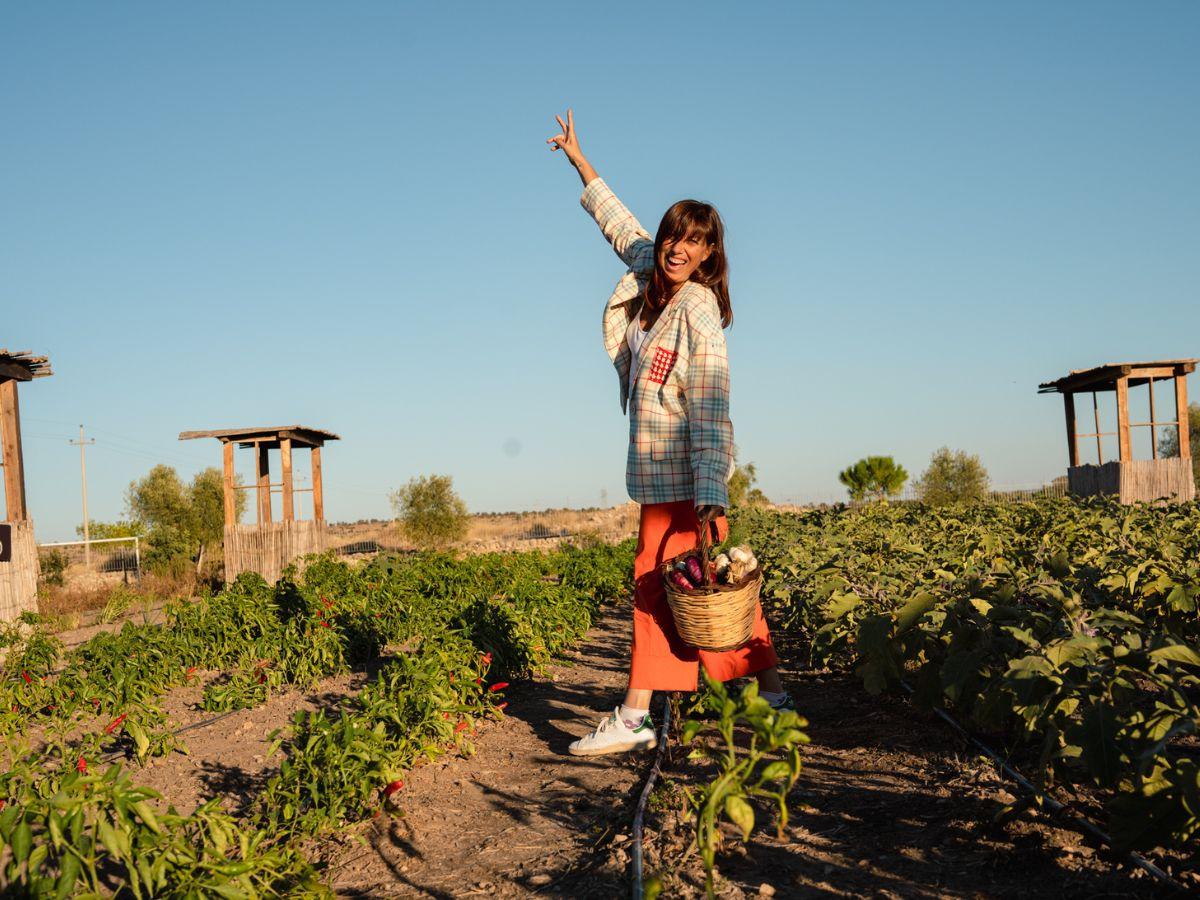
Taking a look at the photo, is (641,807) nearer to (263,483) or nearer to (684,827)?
(684,827)

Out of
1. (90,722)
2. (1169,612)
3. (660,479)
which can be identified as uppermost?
(660,479)

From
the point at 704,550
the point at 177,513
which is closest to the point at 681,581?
the point at 704,550

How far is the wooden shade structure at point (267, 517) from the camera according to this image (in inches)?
667

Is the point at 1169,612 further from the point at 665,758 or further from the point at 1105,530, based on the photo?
the point at 1105,530

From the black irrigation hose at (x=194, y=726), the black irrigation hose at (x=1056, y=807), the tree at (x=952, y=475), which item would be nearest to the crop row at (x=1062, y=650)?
the black irrigation hose at (x=1056, y=807)

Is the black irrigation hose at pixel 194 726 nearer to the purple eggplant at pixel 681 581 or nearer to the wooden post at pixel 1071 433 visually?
the purple eggplant at pixel 681 581

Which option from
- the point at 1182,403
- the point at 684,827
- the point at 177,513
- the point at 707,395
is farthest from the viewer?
the point at 177,513

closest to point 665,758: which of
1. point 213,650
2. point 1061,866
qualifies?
point 1061,866

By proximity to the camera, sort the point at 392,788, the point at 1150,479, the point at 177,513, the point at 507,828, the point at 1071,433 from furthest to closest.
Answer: the point at 177,513 < the point at 1071,433 < the point at 1150,479 < the point at 392,788 < the point at 507,828

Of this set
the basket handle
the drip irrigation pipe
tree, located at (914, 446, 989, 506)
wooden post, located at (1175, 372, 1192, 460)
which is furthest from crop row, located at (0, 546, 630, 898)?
tree, located at (914, 446, 989, 506)

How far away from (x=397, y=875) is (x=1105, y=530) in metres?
5.12

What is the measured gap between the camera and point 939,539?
693 centimetres

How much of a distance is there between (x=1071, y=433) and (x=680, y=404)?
20.0 meters

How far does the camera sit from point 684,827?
2.69m
